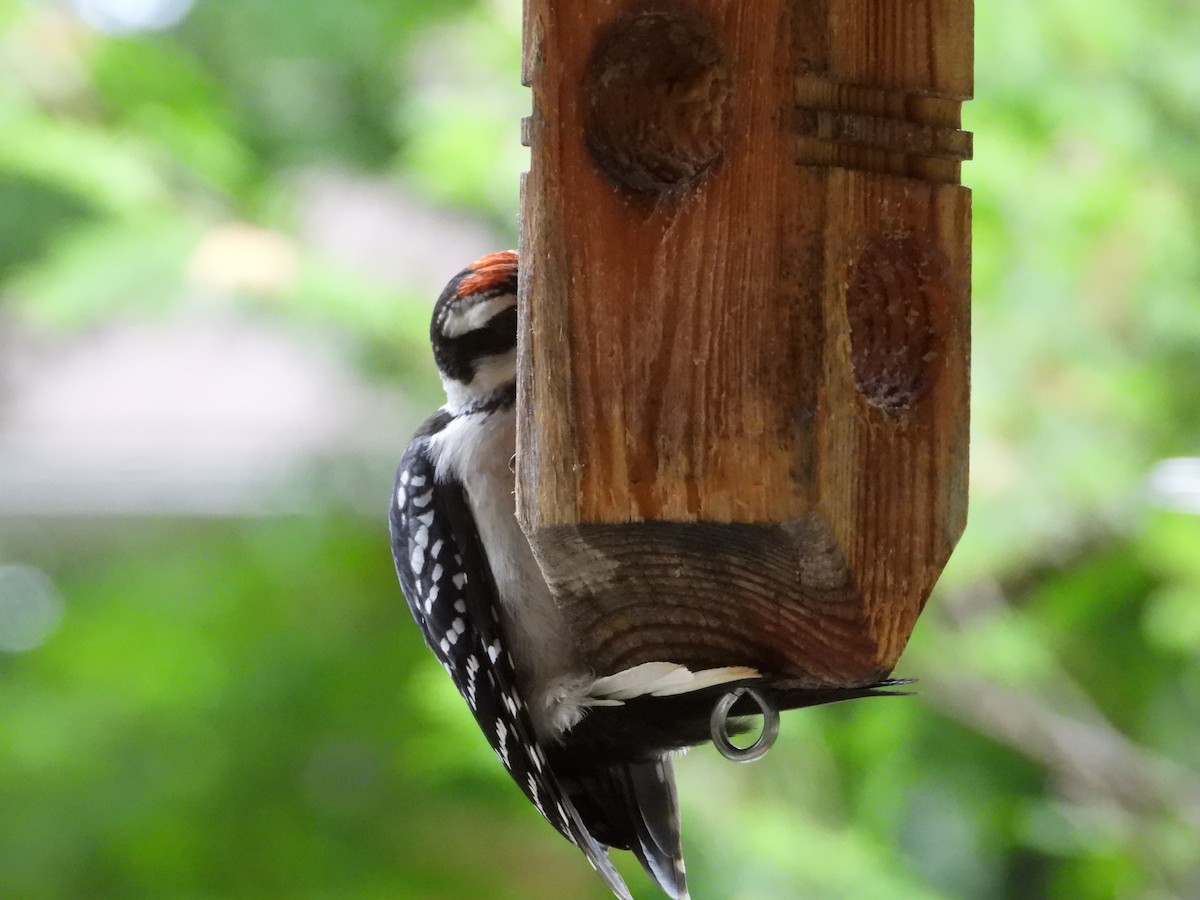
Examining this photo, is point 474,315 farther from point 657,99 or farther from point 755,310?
point 755,310

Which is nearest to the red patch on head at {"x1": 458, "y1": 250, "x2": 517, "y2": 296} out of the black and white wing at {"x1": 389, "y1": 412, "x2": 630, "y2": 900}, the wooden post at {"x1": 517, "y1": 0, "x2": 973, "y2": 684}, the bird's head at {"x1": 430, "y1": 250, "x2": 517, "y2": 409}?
the bird's head at {"x1": 430, "y1": 250, "x2": 517, "y2": 409}

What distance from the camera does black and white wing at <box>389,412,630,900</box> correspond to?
1802 millimetres

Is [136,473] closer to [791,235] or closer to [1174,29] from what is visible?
[1174,29]

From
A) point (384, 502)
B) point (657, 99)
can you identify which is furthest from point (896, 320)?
point (384, 502)

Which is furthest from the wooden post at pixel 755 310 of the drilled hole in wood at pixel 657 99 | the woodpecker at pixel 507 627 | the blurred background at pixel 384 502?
the blurred background at pixel 384 502

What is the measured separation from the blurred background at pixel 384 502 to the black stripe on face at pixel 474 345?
1.51 meters

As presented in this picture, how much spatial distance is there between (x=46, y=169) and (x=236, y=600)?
98.4 inches

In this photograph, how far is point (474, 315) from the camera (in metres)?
1.88

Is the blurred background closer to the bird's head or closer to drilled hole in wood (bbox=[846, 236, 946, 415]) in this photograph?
the bird's head

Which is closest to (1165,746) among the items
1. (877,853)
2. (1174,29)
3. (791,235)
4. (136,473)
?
(877,853)

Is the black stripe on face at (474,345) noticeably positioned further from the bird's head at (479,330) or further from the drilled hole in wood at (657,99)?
the drilled hole in wood at (657,99)

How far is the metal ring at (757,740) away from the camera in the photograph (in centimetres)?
142

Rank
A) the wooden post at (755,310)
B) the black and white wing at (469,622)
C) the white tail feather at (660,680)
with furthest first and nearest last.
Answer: the black and white wing at (469,622), the white tail feather at (660,680), the wooden post at (755,310)

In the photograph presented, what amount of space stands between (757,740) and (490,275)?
75 cm
